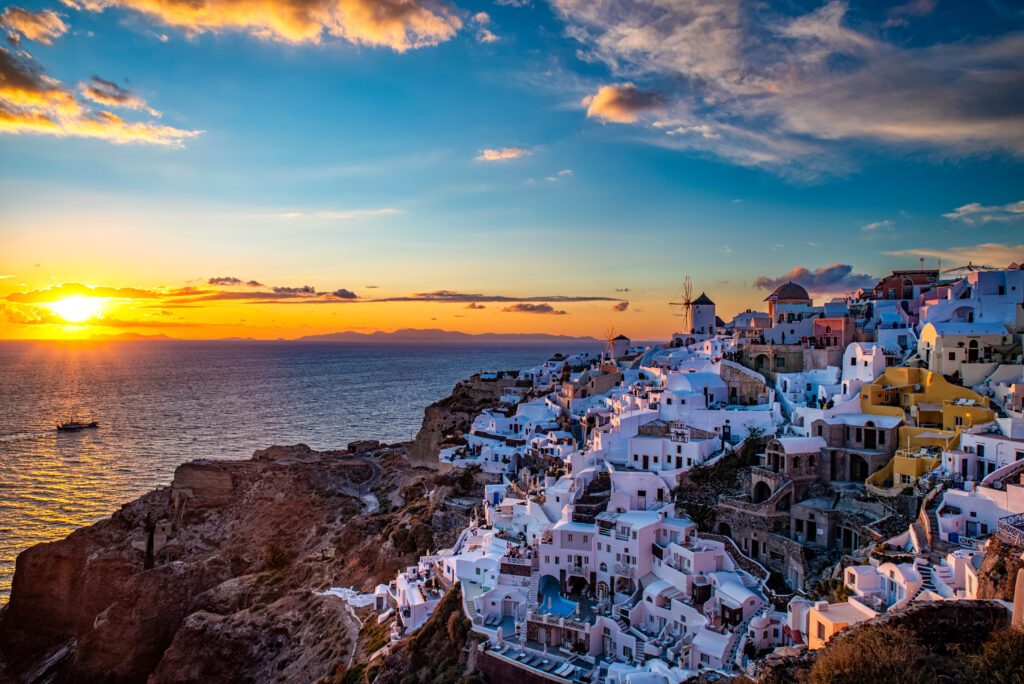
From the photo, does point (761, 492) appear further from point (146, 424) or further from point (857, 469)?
point (146, 424)

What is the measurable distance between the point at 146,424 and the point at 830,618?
102 meters

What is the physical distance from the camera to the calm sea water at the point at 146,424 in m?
60.0

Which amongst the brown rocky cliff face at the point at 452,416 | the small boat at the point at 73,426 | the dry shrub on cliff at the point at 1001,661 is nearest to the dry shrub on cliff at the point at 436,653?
the dry shrub on cliff at the point at 1001,661

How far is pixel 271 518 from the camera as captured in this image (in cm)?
5081

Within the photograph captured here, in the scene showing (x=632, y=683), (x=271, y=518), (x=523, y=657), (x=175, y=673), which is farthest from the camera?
(x=271, y=518)

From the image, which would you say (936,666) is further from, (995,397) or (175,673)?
(175,673)

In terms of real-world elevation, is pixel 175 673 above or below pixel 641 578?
below

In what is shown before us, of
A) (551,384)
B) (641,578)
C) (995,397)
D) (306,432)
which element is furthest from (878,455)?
(306,432)

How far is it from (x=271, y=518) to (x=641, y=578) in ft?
111

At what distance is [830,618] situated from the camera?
19.6 meters

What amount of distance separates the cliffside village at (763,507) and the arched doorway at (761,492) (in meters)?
0.08

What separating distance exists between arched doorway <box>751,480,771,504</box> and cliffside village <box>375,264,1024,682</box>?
0.08m

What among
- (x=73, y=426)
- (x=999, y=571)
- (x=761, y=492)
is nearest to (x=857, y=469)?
(x=761, y=492)

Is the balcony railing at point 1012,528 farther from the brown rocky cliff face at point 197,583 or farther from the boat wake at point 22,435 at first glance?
the boat wake at point 22,435
